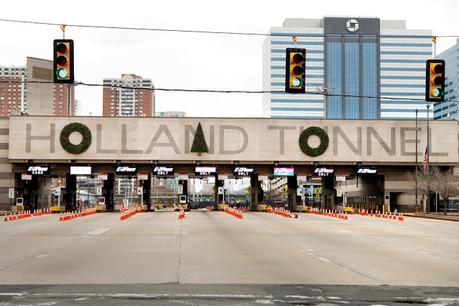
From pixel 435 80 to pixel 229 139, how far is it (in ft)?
177

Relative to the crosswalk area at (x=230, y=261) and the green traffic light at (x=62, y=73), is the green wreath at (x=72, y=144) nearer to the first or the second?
the crosswalk area at (x=230, y=261)

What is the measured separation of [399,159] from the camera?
253ft

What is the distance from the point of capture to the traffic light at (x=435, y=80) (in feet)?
74.5

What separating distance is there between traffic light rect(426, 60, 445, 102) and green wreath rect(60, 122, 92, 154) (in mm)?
56093

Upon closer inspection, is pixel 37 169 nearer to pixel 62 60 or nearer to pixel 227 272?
pixel 62 60

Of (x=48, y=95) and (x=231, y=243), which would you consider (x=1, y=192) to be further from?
(x=231, y=243)

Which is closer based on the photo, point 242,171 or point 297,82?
point 297,82

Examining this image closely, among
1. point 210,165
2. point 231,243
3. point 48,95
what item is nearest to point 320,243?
point 231,243

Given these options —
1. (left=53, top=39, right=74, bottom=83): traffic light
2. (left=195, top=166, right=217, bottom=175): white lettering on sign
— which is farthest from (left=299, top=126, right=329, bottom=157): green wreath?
(left=53, top=39, right=74, bottom=83): traffic light

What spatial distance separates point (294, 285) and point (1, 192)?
6717cm

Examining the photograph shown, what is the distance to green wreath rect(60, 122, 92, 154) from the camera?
74.1 metres

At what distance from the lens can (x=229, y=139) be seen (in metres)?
76.2

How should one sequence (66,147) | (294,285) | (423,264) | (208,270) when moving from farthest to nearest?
(66,147)
(423,264)
(208,270)
(294,285)

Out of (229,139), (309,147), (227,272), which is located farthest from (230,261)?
(309,147)
